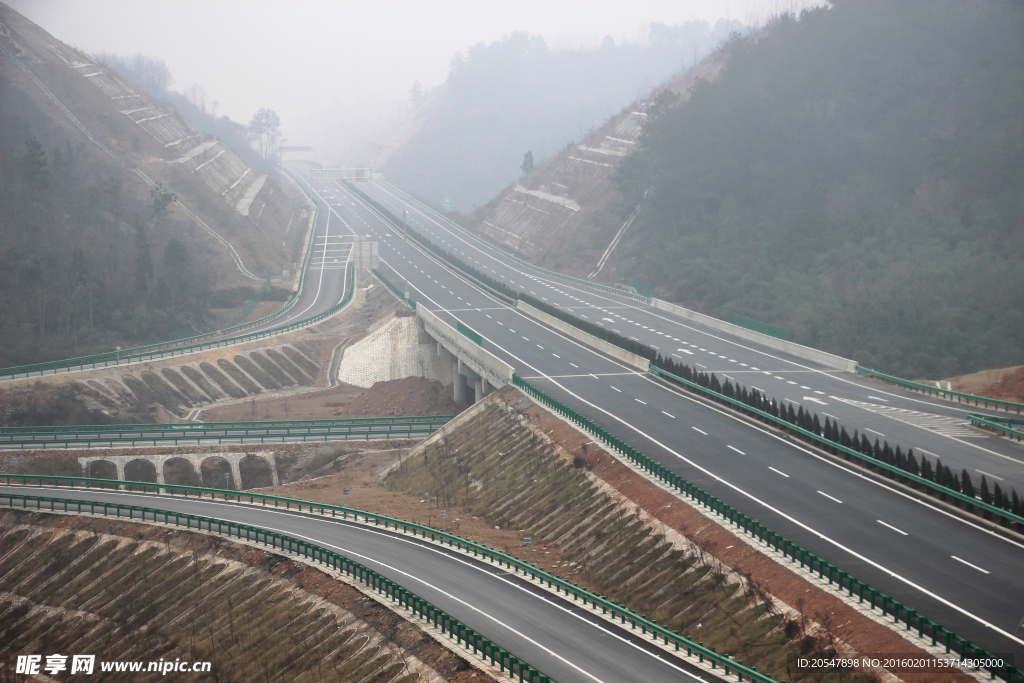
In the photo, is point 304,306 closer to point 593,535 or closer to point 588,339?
point 588,339

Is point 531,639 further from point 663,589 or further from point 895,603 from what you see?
point 895,603

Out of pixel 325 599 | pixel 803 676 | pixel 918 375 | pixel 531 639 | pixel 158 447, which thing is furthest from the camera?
pixel 918 375

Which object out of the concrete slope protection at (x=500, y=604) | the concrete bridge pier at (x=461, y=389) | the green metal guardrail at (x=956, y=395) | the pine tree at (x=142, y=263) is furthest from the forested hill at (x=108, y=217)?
the green metal guardrail at (x=956, y=395)

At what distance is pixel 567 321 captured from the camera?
256 feet

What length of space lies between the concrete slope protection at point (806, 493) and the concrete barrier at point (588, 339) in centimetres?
87

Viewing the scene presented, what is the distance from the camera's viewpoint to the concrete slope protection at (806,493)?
26.6m

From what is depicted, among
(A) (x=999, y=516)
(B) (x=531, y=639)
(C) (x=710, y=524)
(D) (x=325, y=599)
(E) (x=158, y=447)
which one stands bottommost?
(E) (x=158, y=447)

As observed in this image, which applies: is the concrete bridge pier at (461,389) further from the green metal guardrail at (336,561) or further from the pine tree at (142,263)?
the pine tree at (142,263)

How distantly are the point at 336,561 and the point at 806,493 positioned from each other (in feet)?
61.7

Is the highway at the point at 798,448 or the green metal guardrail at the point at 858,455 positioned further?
the green metal guardrail at the point at 858,455

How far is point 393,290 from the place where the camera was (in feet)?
327

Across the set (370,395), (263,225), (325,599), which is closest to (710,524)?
(325,599)

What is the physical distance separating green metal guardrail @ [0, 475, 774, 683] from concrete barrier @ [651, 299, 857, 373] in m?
33.9

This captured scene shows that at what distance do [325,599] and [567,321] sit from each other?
47.2 m
